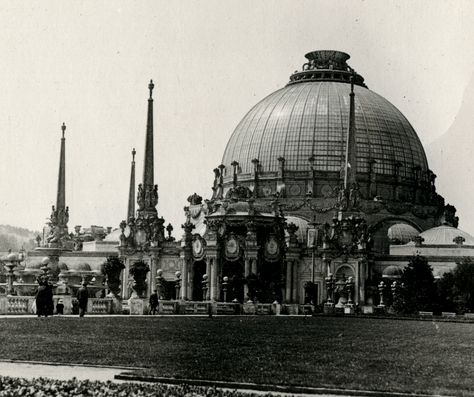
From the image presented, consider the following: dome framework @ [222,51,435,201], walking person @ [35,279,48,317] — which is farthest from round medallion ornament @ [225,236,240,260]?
walking person @ [35,279,48,317]

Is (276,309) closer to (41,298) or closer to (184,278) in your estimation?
(41,298)

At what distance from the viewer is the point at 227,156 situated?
124m

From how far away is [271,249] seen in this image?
91.6m

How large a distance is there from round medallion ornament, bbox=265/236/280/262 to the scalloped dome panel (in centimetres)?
2316

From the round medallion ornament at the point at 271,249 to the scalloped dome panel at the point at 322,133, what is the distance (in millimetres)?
23155

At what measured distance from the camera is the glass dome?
115m

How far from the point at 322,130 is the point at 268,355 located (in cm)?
9424

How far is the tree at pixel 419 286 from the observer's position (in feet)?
248

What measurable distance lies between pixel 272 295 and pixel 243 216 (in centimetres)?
889

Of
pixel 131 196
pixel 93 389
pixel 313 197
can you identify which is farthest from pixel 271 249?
pixel 93 389

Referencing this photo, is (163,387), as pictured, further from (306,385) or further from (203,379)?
(306,385)

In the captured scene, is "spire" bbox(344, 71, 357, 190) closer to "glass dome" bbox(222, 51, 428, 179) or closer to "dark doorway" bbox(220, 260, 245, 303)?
"glass dome" bbox(222, 51, 428, 179)

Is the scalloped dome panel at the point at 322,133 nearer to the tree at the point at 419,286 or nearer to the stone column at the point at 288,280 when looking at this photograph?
the stone column at the point at 288,280

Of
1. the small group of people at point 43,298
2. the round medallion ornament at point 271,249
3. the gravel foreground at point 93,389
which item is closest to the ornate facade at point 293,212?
the round medallion ornament at point 271,249
